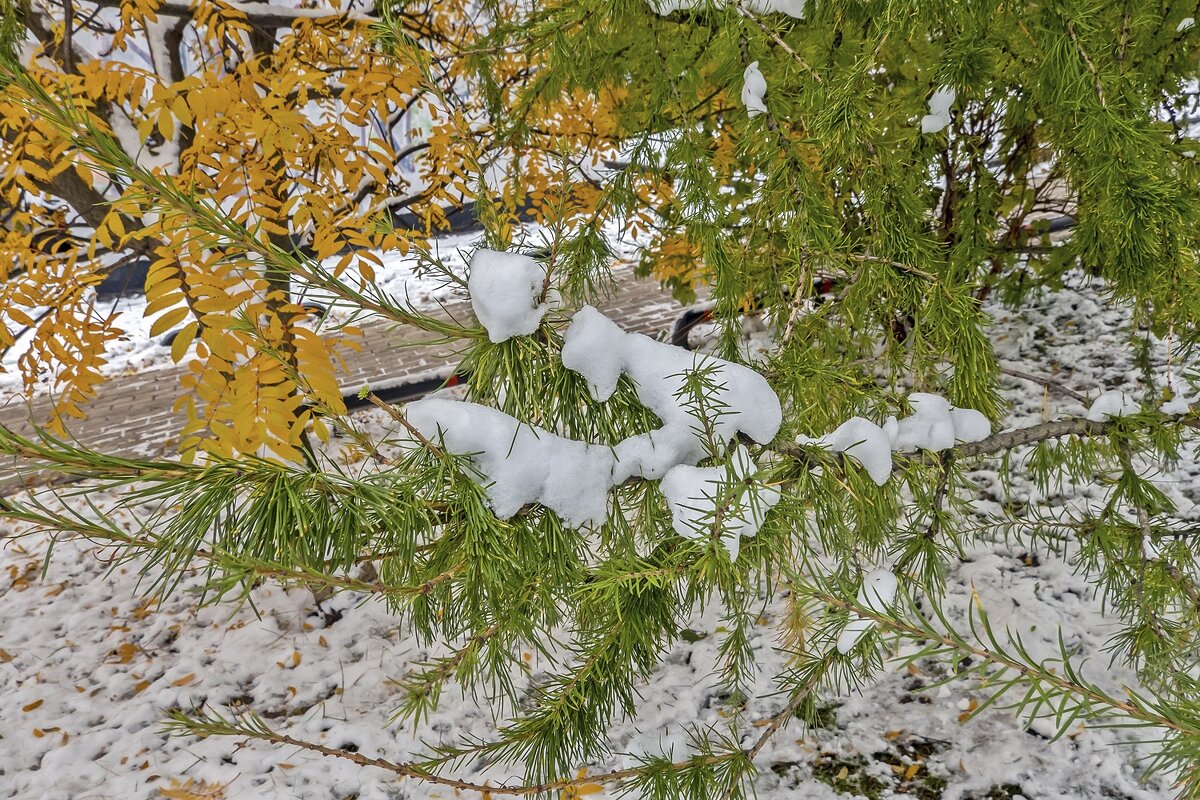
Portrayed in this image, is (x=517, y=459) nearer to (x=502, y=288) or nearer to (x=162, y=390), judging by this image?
(x=502, y=288)

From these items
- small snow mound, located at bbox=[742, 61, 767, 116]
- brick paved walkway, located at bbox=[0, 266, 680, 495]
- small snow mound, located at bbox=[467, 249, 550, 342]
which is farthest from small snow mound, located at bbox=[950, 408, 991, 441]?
brick paved walkway, located at bbox=[0, 266, 680, 495]

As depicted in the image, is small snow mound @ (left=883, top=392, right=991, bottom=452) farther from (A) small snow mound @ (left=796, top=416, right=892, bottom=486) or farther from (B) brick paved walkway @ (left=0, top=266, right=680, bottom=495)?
(B) brick paved walkway @ (left=0, top=266, right=680, bottom=495)

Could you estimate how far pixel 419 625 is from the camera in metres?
0.88

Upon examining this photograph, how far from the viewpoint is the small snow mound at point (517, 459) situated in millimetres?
764

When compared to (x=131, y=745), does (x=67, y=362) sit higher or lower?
higher

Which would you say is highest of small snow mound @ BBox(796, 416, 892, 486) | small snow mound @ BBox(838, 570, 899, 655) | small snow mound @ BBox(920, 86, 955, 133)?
small snow mound @ BBox(920, 86, 955, 133)

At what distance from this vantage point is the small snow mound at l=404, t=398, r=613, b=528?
2.51ft

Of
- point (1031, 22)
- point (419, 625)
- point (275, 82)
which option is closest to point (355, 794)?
point (419, 625)

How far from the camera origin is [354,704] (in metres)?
2.79

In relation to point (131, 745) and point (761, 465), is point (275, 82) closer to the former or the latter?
point (761, 465)

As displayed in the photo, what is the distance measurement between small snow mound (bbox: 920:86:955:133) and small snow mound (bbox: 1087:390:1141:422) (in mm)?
573

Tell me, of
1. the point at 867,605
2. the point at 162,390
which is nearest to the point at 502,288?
the point at 867,605

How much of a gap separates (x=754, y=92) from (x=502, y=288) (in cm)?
65

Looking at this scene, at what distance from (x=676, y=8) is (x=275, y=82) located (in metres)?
1.24
